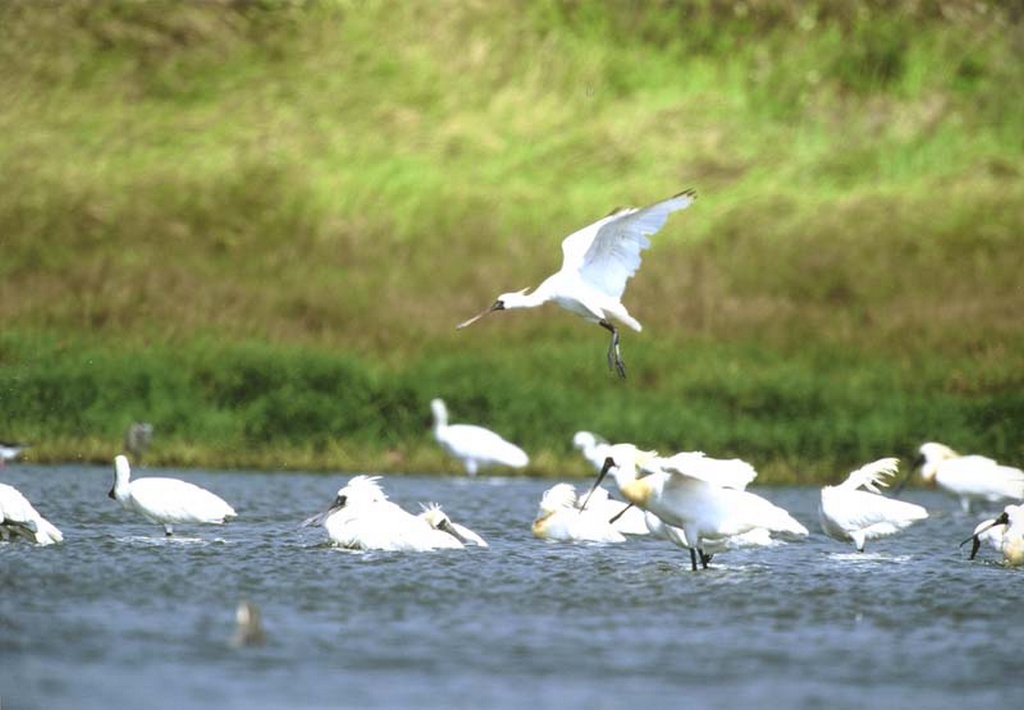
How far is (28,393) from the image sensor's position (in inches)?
703

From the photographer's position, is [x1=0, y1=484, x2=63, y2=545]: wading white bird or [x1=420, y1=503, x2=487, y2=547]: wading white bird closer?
[x1=0, y1=484, x2=63, y2=545]: wading white bird

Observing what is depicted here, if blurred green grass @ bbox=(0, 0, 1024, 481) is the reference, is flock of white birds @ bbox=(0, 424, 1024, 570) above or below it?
below

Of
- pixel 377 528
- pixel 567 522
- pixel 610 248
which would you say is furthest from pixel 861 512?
pixel 377 528

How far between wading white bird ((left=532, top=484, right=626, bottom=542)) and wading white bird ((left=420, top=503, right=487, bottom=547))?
0.54 m

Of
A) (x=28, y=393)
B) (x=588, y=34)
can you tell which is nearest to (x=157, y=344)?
(x=28, y=393)

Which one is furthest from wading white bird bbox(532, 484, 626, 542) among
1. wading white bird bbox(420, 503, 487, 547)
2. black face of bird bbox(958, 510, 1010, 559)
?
black face of bird bbox(958, 510, 1010, 559)

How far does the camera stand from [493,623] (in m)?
10.3

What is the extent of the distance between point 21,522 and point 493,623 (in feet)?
11.4

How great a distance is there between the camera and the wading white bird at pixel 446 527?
42.5 ft

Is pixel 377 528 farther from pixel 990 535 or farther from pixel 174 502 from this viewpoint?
pixel 990 535

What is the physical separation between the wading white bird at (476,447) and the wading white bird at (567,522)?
3.27 metres

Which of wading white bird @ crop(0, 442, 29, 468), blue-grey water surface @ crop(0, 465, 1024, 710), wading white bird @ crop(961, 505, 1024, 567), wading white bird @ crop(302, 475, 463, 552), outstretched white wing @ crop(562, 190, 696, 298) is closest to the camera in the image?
blue-grey water surface @ crop(0, 465, 1024, 710)

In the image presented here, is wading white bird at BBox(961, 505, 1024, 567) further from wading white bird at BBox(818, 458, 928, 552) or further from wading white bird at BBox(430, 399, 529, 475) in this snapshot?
A: wading white bird at BBox(430, 399, 529, 475)

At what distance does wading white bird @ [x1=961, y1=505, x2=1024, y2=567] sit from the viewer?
12898mm
